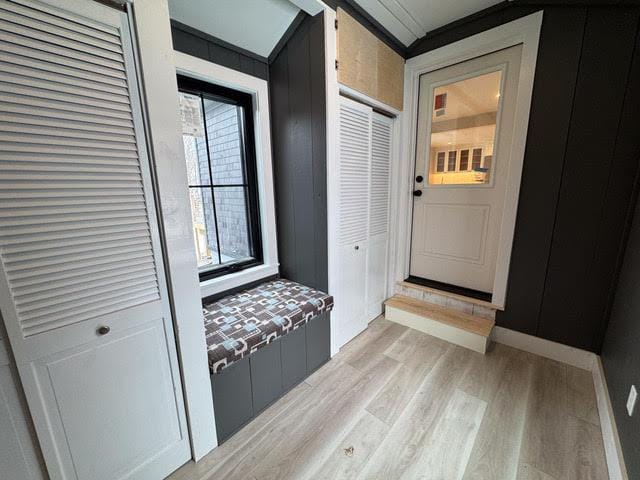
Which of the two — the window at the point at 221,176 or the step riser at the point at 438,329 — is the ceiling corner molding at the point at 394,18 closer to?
the window at the point at 221,176

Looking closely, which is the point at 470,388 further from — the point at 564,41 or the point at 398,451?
the point at 564,41

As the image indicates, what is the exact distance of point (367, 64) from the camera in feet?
5.85

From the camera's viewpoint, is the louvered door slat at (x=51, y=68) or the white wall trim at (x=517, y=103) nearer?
the louvered door slat at (x=51, y=68)

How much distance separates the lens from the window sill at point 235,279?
1.64 metres

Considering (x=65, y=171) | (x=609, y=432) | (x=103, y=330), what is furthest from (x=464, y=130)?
(x=103, y=330)

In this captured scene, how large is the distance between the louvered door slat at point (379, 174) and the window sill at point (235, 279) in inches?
36.3

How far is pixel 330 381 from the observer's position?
5.50 ft

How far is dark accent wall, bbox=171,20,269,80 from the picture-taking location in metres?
1.38

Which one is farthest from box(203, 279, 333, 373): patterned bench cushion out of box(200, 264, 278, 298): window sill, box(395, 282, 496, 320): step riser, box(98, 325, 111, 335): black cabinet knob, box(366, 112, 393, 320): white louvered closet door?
box(395, 282, 496, 320): step riser

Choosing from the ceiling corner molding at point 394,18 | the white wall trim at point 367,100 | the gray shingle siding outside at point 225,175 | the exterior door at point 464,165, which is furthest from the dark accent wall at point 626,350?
the gray shingle siding outside at point 225,175

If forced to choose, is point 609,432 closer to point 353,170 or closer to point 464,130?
point 353,170

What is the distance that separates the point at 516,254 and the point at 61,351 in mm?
2552

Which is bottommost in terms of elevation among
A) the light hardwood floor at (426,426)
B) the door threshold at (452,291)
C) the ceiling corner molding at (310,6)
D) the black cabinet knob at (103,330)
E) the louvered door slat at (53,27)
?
the light hardwood floor at (426,426)

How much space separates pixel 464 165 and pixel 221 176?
1959mm
